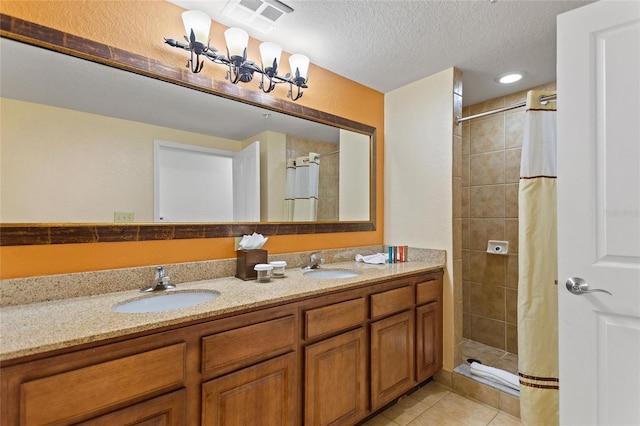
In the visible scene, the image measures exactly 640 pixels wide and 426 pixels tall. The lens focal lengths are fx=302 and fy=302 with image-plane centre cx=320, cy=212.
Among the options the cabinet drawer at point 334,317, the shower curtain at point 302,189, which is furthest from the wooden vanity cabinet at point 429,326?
the shower curtain at point 302,189

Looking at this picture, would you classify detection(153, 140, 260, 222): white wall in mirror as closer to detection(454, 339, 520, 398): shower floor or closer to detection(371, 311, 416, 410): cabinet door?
detection(371, 311, 416, 410): cabinet door

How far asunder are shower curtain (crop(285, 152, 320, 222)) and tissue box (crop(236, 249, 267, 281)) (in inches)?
16.3

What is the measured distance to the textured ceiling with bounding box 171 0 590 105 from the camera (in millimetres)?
1571

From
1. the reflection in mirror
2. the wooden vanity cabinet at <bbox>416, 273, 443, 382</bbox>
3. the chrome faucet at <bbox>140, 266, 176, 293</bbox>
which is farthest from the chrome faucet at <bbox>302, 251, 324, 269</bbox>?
the chrome faucet at <bbox>140, 266, 176, 293</bbox>

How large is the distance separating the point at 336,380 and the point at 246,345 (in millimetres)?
596

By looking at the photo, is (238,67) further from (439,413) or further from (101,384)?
(439,413)

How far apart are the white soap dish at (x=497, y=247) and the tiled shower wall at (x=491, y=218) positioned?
0.11 ft

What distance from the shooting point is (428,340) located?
208cm

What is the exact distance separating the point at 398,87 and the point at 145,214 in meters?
2.12

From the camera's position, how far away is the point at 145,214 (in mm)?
1491

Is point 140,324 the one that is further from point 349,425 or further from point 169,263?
point 349,425

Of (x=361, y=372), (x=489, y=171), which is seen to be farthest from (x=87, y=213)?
(x=489, y=171)

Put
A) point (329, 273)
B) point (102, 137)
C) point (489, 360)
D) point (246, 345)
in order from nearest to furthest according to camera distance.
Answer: point (246, 345), point (102, 137), point (329, 273), point (489, 360)

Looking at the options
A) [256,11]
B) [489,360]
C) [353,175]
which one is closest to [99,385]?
[256,11]
